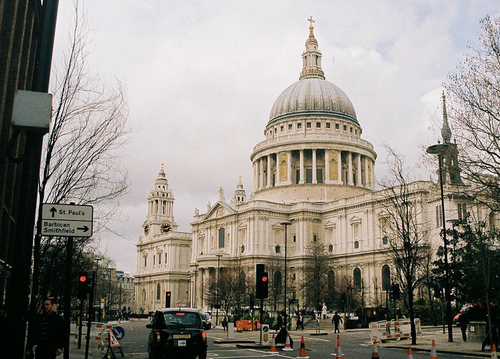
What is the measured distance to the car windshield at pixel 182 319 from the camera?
19250 millimetres

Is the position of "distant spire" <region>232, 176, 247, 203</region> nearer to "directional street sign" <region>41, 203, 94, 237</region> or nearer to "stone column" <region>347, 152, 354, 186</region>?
"stone column" <region>347, 152, 354, 186</region>

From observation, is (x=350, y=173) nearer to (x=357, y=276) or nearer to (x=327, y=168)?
(x=327, y=168)

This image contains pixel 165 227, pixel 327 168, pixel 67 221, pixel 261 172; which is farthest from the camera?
pixel 165 227

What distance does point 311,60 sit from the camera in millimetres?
123812

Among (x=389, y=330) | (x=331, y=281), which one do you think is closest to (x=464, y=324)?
(x=389, y=330)

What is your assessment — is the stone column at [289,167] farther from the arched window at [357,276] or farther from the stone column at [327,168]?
the arched window at [357,276]

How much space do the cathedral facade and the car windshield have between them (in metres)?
57.2

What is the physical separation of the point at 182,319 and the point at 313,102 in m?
96.6

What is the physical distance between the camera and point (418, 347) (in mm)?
28344

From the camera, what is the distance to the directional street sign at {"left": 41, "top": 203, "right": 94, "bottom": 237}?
11352 mm

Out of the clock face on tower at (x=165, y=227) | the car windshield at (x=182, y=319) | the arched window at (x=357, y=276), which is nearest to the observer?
the car windshield at (x=182, y=319)

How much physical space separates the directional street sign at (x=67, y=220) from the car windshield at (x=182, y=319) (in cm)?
845

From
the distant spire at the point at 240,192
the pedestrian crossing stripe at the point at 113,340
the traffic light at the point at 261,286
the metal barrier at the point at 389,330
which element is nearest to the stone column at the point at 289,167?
the distant spire at the point at 240,192

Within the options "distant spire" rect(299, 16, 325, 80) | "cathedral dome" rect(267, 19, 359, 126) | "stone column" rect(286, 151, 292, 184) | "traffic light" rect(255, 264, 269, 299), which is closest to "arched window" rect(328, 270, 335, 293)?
"stone column" rect(286, 151, 292, 184)
